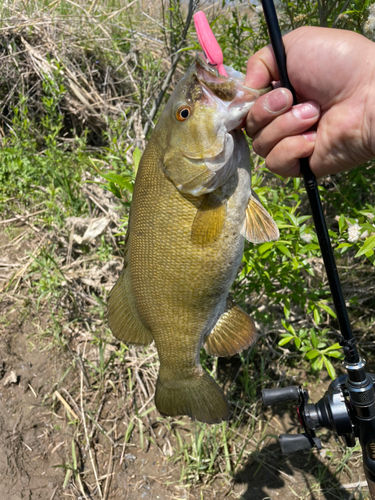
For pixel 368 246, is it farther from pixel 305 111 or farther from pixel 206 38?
pixel 206 38

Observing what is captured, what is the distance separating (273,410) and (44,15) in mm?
4746

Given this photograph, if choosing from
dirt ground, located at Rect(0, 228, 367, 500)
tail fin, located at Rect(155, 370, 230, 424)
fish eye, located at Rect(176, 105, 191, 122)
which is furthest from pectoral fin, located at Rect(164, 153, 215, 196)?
dirt ground, located at Rect(0, 228, 367, 500)

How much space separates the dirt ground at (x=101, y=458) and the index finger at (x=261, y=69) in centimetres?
230

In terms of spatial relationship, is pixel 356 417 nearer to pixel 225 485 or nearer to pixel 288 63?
pixel 288 63

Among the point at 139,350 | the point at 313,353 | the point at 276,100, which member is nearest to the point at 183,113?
the point at 276,100

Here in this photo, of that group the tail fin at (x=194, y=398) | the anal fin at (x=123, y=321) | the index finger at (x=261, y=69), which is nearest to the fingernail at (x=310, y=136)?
the index finger at (x=261, y=69)

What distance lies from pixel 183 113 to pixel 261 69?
0.43 m

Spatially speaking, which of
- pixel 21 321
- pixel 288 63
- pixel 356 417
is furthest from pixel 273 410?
pixel 288 63

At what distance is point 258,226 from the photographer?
1.37 m

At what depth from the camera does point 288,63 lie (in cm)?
145

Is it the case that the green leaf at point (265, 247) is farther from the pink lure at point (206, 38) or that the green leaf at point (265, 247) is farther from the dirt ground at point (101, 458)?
the dirt ground at point (101, 458)

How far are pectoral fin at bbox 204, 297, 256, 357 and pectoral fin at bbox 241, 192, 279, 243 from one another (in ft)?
1.23

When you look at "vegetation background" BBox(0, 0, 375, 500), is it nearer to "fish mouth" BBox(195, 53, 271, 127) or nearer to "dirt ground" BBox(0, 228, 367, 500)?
"dirt ground" BBox(0, 228, 367, 500)

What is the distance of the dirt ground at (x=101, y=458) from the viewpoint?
2445mm
